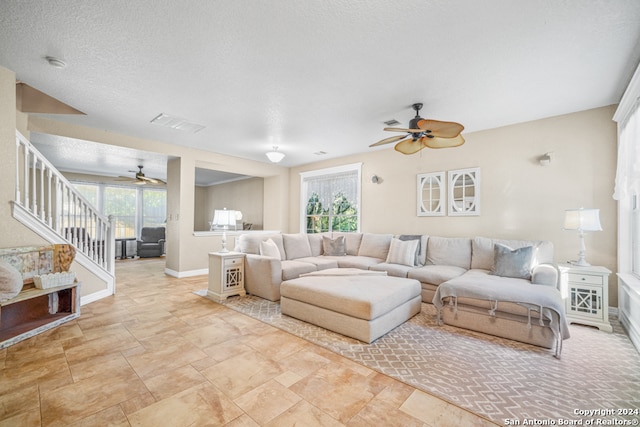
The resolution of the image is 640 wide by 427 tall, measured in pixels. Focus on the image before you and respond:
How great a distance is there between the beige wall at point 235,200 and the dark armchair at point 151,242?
90.1 inches

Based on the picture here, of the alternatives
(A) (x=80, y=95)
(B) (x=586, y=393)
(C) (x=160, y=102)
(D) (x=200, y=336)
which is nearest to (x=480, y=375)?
(B) (x=586, y=393)

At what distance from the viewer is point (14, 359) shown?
229 centimetres

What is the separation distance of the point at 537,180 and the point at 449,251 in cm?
159

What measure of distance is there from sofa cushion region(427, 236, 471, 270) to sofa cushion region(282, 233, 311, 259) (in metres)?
2.21

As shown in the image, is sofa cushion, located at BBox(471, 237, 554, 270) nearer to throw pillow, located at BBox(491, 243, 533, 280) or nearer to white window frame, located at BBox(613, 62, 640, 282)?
throw pillow, located at BBox(491, 243, 533, 280)

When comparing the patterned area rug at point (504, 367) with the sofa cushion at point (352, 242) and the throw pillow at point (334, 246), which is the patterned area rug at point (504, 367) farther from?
the sofa cushion at point (352, 242)

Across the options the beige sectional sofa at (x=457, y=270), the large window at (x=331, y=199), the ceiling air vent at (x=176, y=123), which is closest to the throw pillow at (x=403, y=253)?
the beige sectional sofa at (x=457, y=270)

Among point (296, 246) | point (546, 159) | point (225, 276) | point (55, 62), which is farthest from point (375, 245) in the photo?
point (55, 62)

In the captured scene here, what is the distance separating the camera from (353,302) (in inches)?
106

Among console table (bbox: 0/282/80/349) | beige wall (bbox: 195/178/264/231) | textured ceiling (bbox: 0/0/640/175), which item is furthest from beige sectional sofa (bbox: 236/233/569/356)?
beige wall (bbox: 195/178/264/231)

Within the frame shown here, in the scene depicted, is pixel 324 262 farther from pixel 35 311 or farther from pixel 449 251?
pixel 35 311

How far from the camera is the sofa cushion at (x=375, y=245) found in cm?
514

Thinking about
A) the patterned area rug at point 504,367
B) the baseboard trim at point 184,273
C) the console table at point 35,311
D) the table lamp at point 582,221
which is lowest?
the patterned area rug at point 504,367

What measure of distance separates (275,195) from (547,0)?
6.55 meters
